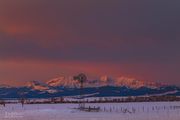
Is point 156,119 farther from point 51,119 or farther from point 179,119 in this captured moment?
point 51,119

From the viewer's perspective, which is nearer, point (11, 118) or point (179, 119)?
point (179, 119)

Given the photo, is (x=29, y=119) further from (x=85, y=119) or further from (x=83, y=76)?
(x=83, y=76)

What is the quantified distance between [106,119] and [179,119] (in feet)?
28.1

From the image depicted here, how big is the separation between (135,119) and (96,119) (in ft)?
14.8

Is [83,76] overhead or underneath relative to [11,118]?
overhead

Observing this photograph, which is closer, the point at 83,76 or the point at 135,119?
the point at 135,119

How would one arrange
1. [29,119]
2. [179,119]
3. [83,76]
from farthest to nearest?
[83,76]
[29,119]
[179,119]

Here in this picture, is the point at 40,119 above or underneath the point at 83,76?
underneath

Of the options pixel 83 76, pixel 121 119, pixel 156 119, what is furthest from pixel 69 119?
pixel 83 76

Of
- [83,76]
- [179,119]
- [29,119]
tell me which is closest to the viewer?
[179,119]

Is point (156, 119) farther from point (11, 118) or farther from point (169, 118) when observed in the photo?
point (11, 118)

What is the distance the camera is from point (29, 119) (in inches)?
2494

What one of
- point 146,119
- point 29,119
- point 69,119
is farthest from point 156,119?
point 29,119

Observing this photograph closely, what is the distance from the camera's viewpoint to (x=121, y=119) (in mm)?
62812
